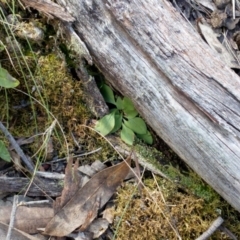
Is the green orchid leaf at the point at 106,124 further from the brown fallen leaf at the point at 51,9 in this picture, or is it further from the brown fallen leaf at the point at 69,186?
the brown fallen leaf at the point at 51,9

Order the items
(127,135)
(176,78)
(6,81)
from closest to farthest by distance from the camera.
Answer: (176,78)
(6,81)
(127,135)

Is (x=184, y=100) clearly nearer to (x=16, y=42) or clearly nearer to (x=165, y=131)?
(x=165, y=131)

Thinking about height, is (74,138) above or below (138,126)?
below

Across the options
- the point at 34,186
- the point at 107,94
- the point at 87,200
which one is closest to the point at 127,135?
the point at 107,94

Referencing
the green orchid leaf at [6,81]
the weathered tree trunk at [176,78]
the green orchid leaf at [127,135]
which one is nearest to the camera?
the weathered tree trunk at [176,78]

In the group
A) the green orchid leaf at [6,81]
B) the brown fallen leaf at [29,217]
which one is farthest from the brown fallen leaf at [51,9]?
the brown fallen leaf at [29,217]

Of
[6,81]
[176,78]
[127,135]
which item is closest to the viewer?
[176,78]

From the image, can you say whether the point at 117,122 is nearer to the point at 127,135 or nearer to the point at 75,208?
the point at 127,135

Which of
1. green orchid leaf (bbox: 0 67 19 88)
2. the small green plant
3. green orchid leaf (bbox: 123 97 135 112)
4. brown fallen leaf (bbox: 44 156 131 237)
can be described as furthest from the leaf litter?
green orchid leaf (bbox: 0 67 19 88)
